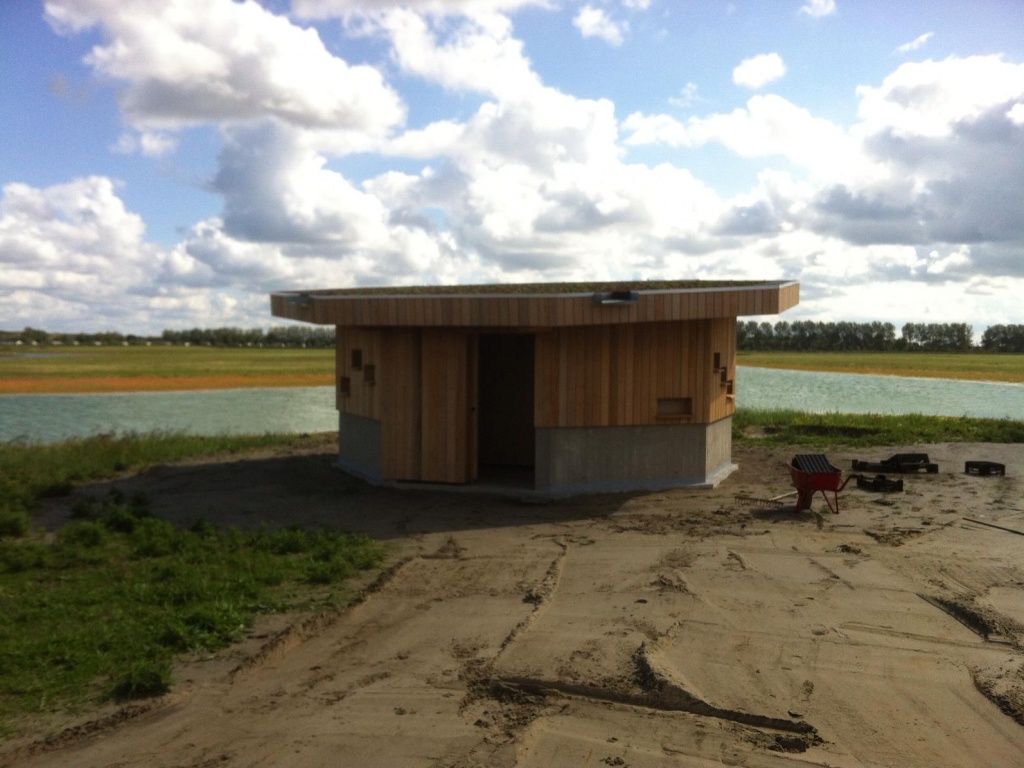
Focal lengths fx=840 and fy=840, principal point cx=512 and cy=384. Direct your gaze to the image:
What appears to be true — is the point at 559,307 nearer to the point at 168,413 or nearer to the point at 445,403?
the point at 445,403

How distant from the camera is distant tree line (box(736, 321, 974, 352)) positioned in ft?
292

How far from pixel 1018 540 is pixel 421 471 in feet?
25.9

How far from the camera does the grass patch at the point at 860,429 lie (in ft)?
62.7

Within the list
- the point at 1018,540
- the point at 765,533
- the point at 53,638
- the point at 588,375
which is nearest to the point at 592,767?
the point at 53,638

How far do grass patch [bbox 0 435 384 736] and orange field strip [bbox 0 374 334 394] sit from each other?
31.8 m

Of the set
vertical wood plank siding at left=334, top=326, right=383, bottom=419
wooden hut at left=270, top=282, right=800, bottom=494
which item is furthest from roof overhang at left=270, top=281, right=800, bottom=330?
vertical wood plank siding at left=334, top=326, right=383, bottom=419

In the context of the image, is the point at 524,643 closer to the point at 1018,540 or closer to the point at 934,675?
the point at 934,675

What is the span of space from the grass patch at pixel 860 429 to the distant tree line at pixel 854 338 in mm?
67832

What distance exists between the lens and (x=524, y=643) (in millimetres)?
6133

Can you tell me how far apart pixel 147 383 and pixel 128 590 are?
41.1m

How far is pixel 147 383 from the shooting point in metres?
45.2

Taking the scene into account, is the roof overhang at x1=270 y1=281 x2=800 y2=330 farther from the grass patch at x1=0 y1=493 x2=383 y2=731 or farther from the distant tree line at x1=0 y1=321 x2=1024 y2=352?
the distant tree line at x1=0 y1=321 x2=1024 y2=352

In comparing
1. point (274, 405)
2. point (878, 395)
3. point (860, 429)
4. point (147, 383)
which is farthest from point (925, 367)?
point (147, 383)

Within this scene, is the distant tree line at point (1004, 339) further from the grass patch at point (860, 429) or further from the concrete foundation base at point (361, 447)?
the concrete foundation base at point (361, 447)
